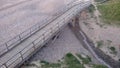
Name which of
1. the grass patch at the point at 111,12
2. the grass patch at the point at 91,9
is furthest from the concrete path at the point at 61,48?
the grass patch at the point at 91,9

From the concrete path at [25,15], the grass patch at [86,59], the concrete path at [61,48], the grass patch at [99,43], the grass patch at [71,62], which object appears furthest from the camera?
the grass patch at [99,43]

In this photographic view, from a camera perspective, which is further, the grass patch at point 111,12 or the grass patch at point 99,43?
the grass patch at point 111,12

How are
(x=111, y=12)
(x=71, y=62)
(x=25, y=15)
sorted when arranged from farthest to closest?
(x=111, y=12) < (x=25, y=15) < (x=71, y=62)

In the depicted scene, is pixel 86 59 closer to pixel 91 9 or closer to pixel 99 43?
pixel 99 43

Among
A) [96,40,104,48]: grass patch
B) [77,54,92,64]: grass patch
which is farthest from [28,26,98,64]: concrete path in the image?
[96,40,104,48]: grass patch

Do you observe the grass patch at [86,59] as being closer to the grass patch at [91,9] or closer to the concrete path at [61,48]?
the concrete path at [61,48]

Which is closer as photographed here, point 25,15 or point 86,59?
point 86,59

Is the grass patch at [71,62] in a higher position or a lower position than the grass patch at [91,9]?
lower

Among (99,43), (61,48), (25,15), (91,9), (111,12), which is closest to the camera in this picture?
(61,48)

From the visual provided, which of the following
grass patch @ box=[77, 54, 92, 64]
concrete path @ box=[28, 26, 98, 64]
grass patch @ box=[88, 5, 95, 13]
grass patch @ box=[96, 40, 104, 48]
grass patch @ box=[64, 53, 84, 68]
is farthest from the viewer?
grass patch @ box=[88, 5, 95, 13]

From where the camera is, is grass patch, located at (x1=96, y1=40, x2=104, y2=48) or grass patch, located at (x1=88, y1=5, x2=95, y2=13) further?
Answer: grass patch, located at (x1=88, y1=5, x2=95, y2=13)

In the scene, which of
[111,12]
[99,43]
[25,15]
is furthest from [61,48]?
[111,12]

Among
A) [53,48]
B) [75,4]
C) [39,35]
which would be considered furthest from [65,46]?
[75,4]

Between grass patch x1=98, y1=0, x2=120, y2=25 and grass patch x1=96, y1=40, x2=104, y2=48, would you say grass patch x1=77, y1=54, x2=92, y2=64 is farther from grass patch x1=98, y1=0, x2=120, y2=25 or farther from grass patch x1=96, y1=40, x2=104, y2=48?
grass patch x1=98, y1=0, x2=120, y2=25
